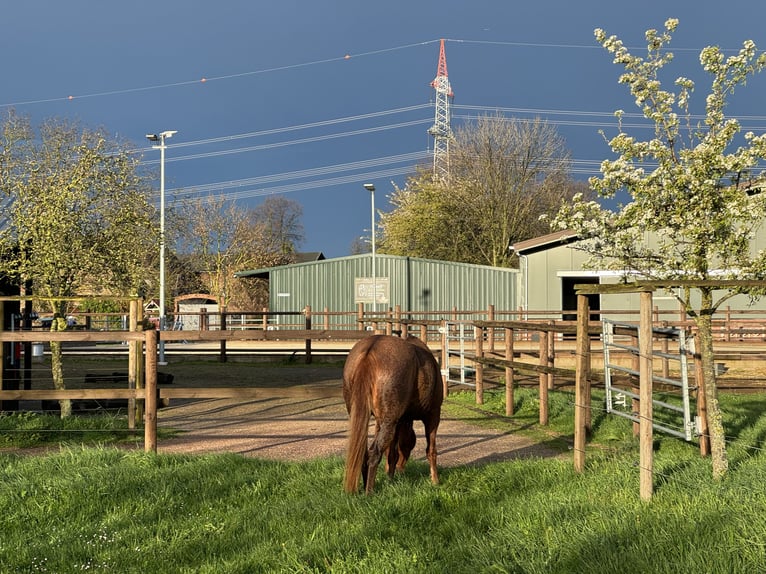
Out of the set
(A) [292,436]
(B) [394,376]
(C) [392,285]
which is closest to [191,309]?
(C) [392,285]

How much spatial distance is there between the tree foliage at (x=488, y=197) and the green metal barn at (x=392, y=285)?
21.0 feet

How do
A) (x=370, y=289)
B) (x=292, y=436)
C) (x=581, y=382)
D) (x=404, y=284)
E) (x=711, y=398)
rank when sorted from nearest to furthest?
1. (x=711, y=398)
2. (x=581, y=382)
3. (x=292, y=436)
4. (x=404, y=284)
5. (x=370, y=289)

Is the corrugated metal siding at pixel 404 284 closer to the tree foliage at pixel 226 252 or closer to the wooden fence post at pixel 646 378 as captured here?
the tree foliage at pixel 226 252

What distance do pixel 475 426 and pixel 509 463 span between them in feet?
9.23

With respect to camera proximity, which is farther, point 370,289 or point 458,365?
point 370,289

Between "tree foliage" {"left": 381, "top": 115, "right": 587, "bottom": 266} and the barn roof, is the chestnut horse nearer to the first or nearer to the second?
the barn roof

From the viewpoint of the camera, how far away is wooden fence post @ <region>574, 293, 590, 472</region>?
5.17 m

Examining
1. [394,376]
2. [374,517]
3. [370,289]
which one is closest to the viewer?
[374,517]

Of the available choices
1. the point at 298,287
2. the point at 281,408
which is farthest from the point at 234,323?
the point at 281,408

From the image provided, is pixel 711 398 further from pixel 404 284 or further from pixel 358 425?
Result: pixel 404 284

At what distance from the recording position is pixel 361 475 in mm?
4852

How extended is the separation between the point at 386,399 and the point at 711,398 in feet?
8.95

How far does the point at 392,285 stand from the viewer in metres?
29.6

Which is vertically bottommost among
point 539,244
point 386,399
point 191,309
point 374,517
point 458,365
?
point 374,517
